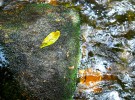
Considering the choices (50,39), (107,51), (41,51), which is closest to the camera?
(41,51)

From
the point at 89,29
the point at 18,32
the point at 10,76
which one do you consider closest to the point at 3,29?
→ the point at 18,32

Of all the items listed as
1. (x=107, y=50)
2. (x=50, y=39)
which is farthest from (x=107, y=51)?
(x=50, y=39)

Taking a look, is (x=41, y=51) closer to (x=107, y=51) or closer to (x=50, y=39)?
(x=50, y=39)

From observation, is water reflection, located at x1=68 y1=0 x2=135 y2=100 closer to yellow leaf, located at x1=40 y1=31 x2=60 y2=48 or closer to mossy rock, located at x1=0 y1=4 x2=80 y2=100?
mossy rock, located at x1=0 y1=4 x2=80 y2=100

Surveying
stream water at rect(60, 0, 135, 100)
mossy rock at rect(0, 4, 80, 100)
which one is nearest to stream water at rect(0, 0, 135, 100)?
stream water at rect(60, 0, 135, 100)

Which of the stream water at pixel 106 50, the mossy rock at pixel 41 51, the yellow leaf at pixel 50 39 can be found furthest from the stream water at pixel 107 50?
the yellow leaf at pixel 50 39

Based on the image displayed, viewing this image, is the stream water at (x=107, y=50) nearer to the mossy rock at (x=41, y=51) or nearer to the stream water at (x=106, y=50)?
the stream water at (x=106, y=50)
